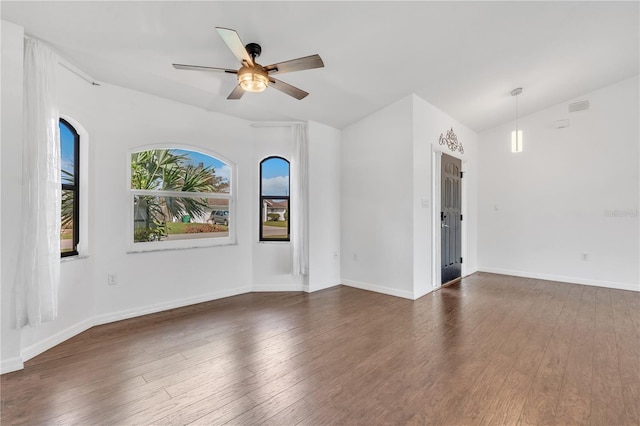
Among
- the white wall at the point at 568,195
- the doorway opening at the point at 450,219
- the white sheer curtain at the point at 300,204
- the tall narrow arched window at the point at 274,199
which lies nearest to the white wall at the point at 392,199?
the doorway opening at the point at 450,219

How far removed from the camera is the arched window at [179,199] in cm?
363

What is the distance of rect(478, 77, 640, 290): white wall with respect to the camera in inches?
182

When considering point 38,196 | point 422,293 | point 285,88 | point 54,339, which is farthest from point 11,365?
point 422,293

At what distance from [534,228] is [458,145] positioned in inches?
83.0

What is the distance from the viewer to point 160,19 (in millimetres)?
2395

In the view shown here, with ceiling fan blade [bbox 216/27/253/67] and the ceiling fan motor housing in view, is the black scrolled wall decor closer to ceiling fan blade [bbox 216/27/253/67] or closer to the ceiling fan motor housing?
the ceiling fan motor housing

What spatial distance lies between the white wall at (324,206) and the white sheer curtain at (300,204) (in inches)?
4.1

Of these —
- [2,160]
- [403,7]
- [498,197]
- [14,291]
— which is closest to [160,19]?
[2,160]

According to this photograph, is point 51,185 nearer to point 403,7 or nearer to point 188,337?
point 188,337

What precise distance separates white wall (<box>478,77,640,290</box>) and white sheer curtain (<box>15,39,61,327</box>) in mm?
6626

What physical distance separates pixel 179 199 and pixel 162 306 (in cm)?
138

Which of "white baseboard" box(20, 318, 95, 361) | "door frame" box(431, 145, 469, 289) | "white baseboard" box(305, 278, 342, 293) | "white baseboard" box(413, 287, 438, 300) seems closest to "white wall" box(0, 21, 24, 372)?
"white baseboard" box(20, 318, 95, 361)

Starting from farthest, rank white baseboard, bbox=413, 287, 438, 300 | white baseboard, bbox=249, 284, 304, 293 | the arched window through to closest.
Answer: white baseboard, bbox=249, 284, 304, 293
white baseboard, bbox=413, 287, 438, 300
the arched window

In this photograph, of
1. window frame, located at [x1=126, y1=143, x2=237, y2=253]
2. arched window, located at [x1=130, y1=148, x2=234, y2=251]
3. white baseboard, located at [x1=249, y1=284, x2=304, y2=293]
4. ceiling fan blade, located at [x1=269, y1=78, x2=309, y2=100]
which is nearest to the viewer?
ceiling fan blade, located at [x1=269, y1=78, x2=309, y2=100]
